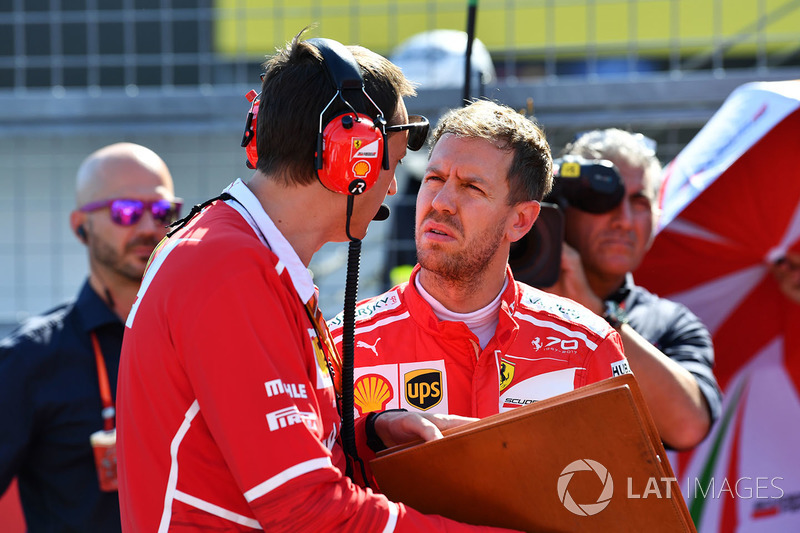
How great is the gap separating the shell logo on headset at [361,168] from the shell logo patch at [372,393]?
80cm

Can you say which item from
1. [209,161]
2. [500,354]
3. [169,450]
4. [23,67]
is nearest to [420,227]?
[500,354]

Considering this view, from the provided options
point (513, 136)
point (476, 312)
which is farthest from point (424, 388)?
point (513, 136)

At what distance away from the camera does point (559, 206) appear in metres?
2.83

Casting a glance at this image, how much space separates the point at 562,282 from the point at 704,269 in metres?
0.99

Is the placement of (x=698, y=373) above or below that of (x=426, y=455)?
below

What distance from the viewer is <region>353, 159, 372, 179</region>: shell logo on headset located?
159 centimetres

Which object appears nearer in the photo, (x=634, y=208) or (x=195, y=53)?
(x=634, y=208)

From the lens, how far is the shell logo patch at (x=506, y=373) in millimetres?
2250

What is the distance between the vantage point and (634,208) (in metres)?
3.04

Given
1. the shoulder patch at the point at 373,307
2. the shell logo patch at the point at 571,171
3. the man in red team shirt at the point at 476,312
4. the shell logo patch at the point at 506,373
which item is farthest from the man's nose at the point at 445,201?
the shell logo patch at the point at 571,171

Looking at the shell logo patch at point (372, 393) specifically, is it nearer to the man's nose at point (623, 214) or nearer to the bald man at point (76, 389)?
the bald man at point (76, 389)

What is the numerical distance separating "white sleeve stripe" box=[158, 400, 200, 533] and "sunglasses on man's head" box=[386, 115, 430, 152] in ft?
2.25

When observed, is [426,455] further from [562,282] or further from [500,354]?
[562,282]

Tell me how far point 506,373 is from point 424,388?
0.73ft
